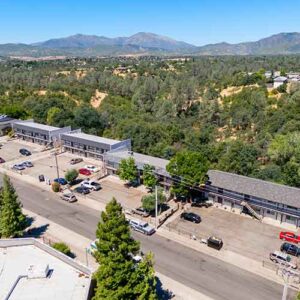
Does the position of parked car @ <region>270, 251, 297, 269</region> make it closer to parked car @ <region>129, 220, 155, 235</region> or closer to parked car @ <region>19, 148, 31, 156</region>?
parked car @ <region>129, 220, 155, 235</region>

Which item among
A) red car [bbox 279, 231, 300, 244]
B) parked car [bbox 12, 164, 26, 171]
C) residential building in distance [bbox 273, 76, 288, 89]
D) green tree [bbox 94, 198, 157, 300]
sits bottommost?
parked car [bbox 12, 164, 26, 171]

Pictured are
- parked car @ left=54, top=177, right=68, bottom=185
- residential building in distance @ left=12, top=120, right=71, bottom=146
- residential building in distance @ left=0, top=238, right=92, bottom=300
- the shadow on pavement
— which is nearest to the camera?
residential building in distance @ left=0, top=238, right=92, bottom=300

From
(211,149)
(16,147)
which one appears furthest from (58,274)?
(16,147)

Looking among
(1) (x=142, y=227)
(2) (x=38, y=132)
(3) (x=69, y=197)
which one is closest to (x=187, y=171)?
(1) (x=142, y=227)

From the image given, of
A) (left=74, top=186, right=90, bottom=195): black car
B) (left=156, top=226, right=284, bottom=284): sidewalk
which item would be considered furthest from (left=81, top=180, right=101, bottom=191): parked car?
(left=156, top=226, right=284, bottom=284): sidewalk

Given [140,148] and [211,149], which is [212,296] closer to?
[211,149]

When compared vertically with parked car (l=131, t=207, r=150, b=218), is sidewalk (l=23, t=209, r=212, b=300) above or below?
below

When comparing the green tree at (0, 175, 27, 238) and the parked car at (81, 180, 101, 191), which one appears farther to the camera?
the parked car at (81, 180, 101, 191)
